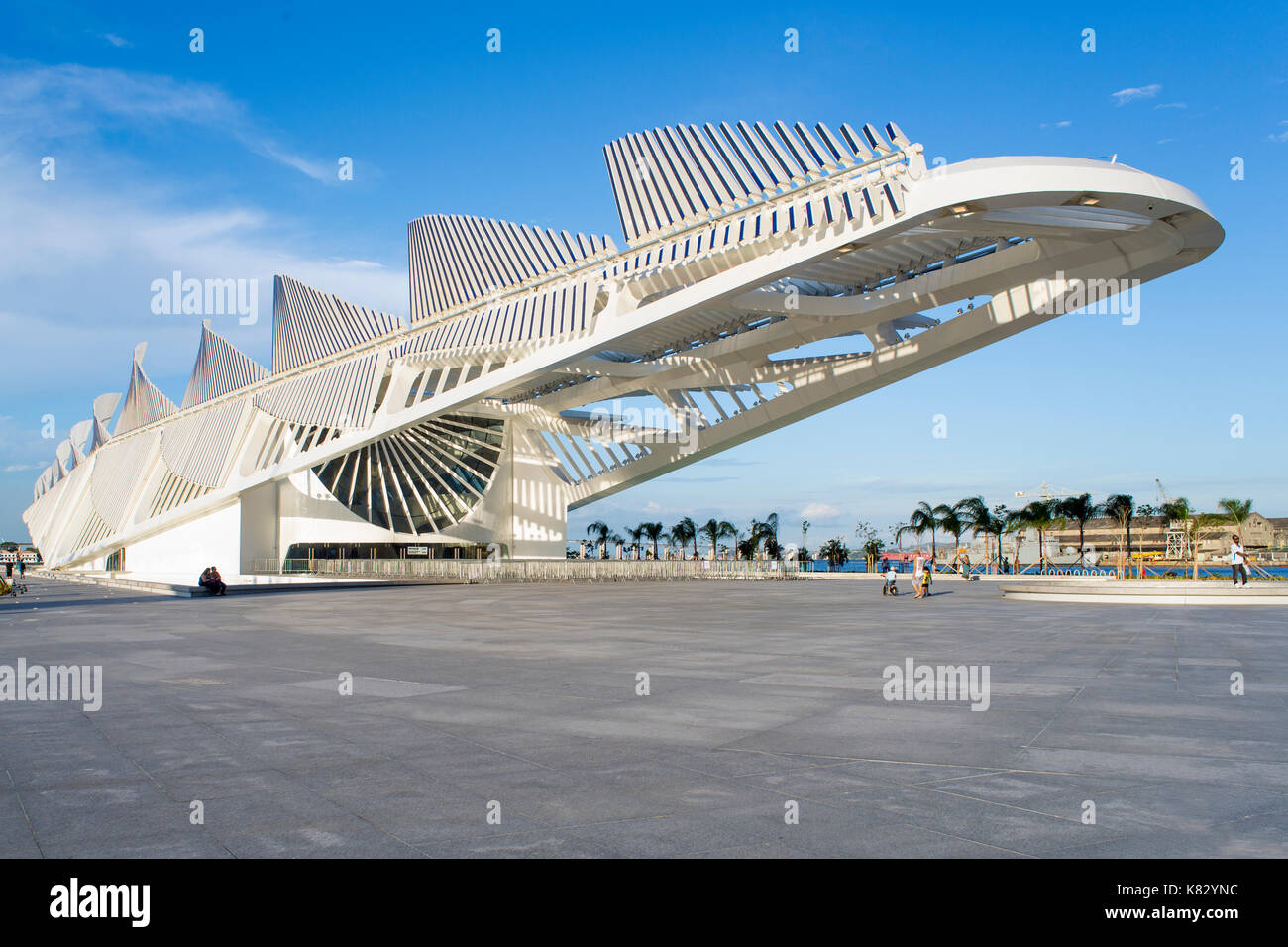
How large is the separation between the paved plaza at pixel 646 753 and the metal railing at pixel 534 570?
20.2 m

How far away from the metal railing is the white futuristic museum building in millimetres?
3803

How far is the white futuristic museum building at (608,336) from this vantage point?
65.4 feet

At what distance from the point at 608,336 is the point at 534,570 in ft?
35.3

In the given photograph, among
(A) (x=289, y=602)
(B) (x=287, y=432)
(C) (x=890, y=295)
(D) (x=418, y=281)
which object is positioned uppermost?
(D) (x=418, y=281)

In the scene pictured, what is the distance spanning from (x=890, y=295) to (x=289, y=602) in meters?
16.8

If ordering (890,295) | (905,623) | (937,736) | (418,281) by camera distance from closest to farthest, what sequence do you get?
(937,736) → (905,623) → (890,295) → (418,281)

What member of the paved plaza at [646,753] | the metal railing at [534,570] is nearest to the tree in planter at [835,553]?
the metal railing at [534,570]

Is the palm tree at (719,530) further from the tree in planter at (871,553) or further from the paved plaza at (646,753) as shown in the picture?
the paved plaza at (646,753)

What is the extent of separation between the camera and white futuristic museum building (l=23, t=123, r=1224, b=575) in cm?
1992

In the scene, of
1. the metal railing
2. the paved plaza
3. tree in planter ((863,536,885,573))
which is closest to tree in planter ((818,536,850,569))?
tree in planter ((863,536,885,573))

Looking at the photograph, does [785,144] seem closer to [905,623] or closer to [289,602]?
[905,623]

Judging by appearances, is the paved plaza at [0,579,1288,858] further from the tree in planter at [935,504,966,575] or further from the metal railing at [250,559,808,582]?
the tree in planter at [935,504,966,575]

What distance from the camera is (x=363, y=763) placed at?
4789 millimetres
